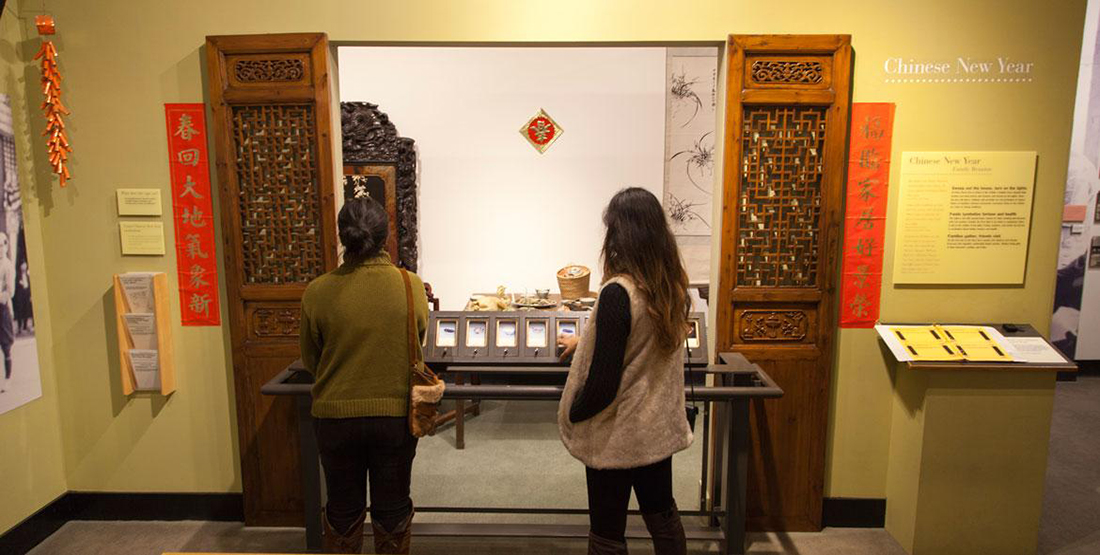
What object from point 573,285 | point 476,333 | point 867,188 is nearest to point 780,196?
point 867,188

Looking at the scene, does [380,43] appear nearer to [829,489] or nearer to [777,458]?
[777,458]

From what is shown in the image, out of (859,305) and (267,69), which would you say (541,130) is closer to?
(267,69)

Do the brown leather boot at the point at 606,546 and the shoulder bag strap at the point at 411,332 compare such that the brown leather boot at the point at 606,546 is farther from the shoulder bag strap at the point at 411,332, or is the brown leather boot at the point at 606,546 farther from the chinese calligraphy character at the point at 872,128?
the chinese calligraphy character at the point at 872,128

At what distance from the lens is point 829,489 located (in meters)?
2.91

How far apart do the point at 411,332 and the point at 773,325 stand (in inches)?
65.9

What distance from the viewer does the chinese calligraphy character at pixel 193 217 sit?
273 centimetres

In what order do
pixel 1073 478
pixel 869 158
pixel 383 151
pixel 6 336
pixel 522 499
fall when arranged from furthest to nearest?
1. pixel 383 151
2. pixel 1073 478
3. pixel 522 499
4. pixel 869 158
5. pixel 6 336

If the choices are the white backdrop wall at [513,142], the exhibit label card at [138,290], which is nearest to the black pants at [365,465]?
the exhibit label card at [138,290]

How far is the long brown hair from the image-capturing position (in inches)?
64.8

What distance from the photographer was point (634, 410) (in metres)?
1.72

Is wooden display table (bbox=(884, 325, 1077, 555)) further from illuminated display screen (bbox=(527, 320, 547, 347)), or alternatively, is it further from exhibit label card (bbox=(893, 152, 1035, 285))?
illuminated display screen (bbox=(527, 320, 547, 347))

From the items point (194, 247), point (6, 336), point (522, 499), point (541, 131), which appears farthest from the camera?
point (541, 131)

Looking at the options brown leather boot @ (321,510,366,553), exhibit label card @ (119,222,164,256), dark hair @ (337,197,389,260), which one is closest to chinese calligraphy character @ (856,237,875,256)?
dark hair @ (337,197,389,260)

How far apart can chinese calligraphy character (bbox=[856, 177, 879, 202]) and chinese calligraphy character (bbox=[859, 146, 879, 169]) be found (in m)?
0.06
